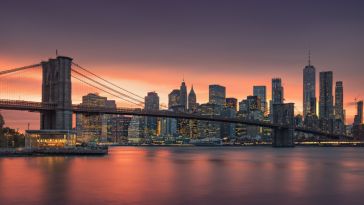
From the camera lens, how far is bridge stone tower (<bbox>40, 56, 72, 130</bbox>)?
82875mm

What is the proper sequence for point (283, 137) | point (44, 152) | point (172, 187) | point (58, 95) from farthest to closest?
point (283, 137) < point (58, 95) < point (44, 152) < point (172, 187)

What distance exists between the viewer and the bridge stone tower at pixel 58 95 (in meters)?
82.9

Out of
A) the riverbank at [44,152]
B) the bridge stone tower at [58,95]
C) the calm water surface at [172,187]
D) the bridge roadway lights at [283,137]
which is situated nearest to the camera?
the calm water surface at [172,187]

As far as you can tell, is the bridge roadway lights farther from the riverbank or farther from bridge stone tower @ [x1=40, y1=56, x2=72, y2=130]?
the riverbank

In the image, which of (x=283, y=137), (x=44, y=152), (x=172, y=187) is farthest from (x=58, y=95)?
(x=283, y=137)

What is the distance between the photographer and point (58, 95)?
83750mm

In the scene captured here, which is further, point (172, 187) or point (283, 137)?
point (283, 137)

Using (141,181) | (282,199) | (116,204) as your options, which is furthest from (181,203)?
(141,181)

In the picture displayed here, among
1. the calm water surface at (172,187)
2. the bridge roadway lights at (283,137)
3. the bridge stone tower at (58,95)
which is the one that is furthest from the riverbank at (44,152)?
the bridge roadway lights at (283,137)

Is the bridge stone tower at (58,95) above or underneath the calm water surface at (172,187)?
above

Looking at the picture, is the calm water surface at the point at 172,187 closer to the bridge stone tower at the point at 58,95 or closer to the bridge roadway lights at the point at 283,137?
the bridge stone tower at the point at 58,95

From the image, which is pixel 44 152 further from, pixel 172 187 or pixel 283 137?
pixel 283 137

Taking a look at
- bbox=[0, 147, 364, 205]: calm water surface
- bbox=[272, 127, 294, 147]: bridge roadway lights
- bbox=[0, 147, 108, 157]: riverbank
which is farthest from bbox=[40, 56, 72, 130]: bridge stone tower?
bbox=[272, 127, 294, 147]: bridge roadway lights

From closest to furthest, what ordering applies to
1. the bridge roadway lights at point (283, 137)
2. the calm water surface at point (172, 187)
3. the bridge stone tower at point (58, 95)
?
the calm water surface at point (172, 187) → the bridge stone tower at point (58, 95) → the bridge roadway lights at point (283, 137)
